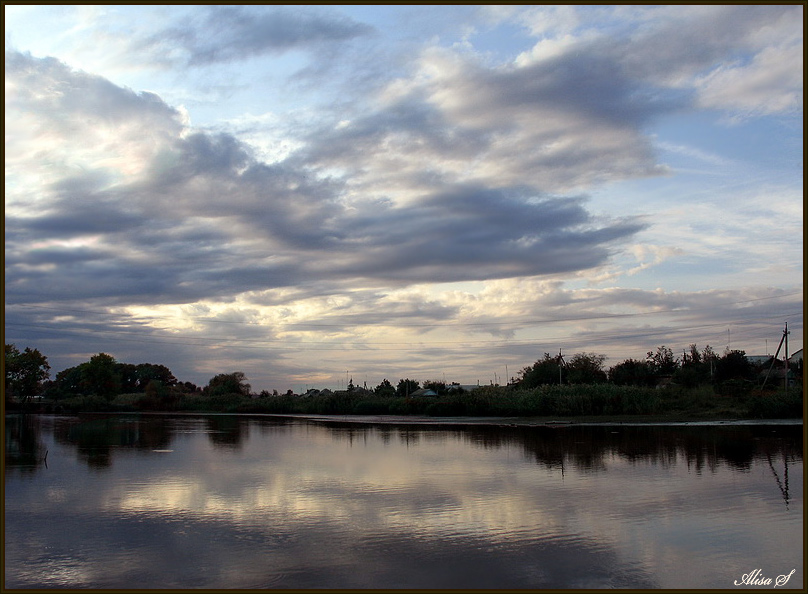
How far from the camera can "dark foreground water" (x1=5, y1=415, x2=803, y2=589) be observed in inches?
376

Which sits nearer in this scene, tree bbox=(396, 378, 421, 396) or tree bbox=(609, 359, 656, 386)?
tree bbox=(609, 359, 656, 386)

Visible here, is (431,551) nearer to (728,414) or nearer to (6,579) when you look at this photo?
(6,579)

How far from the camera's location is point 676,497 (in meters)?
14.9

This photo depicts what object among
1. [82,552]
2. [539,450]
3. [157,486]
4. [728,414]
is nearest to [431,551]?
[82,552]

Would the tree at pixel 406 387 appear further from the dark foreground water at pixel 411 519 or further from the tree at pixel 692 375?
the dark foreground water at pixel 411 519

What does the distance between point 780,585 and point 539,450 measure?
1655 centimetres

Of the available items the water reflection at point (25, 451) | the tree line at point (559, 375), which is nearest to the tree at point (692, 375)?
the tree line at point (559, 375)

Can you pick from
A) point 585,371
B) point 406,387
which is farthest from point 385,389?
point 585,371

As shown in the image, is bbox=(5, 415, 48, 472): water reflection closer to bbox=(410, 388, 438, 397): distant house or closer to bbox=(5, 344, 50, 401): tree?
bbox=(5, 344, 50, 401): tree

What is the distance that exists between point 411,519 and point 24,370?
269 feet

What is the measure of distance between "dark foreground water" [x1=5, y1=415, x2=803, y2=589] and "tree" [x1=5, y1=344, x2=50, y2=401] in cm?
6328

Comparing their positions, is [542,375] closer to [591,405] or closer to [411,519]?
[591,405]

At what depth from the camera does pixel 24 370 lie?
81.1 metres

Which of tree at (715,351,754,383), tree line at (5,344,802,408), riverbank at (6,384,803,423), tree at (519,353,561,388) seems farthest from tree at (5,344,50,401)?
tree at (715,351,754,383)
